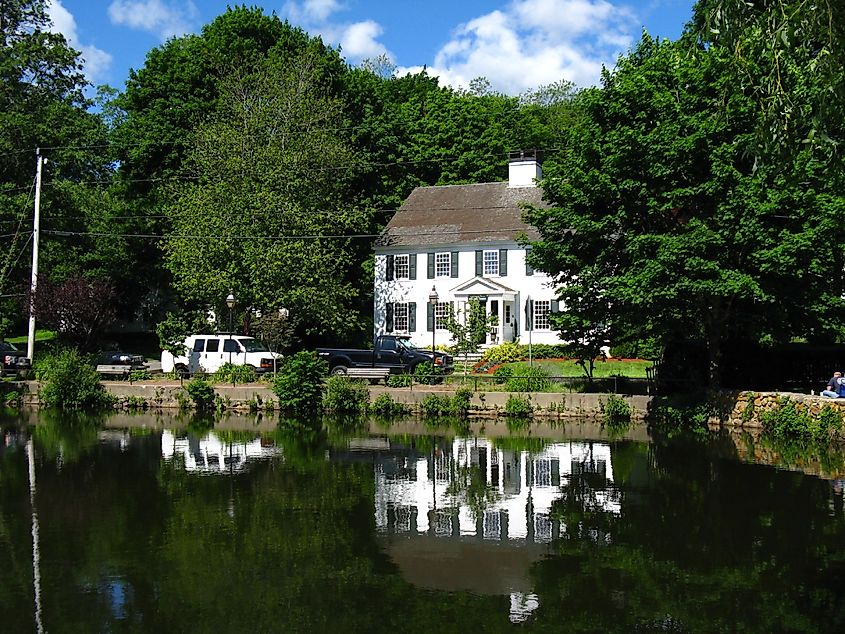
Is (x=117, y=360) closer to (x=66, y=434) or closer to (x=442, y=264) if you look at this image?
(x=66, y=434)

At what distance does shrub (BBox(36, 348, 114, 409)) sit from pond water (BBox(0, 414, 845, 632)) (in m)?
11.3

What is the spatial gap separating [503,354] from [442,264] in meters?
8.82

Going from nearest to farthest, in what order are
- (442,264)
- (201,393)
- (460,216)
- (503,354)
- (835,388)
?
1. (835,388)
2. (201,393)
3. (503,354)
4. (442,264)
5. (460,216)

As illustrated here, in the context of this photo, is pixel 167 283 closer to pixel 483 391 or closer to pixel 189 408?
pixel 189 408

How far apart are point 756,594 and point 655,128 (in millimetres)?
16431

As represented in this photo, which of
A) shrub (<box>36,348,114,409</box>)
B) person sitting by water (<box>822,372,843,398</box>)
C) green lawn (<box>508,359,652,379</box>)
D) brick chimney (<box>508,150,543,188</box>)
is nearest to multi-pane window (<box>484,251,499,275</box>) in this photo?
brick chimney (<box>508,150,543,188</box>)

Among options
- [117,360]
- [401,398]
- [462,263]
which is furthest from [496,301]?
[117,360]

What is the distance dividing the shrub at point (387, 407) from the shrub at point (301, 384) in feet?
6.41

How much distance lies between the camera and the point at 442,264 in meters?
46.4

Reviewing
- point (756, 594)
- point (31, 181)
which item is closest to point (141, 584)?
point (756, 594)

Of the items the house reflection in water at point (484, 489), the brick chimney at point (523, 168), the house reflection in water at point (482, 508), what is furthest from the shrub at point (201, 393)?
the brick chimney at point (523, 168)

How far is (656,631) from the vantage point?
9133 millimetres

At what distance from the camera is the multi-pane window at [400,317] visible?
4734cm

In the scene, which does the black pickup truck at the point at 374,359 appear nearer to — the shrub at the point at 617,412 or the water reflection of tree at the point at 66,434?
the shrub at the point at 617,412
